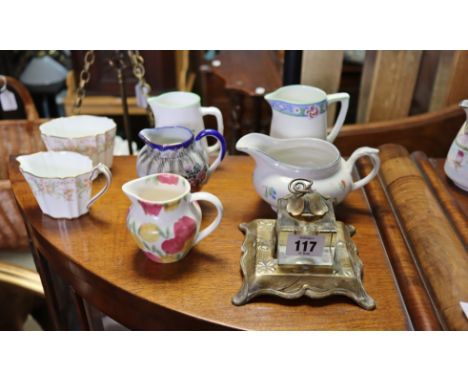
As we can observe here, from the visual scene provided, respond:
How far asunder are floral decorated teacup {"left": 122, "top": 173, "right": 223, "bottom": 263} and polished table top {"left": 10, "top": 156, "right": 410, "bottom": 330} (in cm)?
4

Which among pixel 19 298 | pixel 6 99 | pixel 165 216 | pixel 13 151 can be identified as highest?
pixel 165 216

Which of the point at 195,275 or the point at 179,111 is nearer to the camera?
the point at 195,275

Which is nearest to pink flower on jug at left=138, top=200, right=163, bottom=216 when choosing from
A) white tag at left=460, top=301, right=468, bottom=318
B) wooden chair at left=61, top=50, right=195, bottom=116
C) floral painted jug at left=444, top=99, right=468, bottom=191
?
white tag at left=460, top=301, right=468, bottom=318

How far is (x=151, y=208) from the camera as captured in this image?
75 centimetres

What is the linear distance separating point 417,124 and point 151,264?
762 mm

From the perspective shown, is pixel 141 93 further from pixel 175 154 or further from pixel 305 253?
pixel 305 253

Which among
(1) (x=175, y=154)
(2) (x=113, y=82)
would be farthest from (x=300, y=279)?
(2) (x=113, y=82)

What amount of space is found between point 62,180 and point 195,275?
270mm

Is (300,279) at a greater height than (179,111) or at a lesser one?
lesser

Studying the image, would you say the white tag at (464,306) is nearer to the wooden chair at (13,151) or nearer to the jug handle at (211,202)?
the jug handle at (211,202)

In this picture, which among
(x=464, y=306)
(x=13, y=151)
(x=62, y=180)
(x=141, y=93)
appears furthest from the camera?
(x=13, y=151)

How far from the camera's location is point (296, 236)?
0.74 meters

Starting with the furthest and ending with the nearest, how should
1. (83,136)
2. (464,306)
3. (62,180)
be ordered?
(83,136) → (62,180) → (464,306)

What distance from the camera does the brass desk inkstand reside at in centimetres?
74
